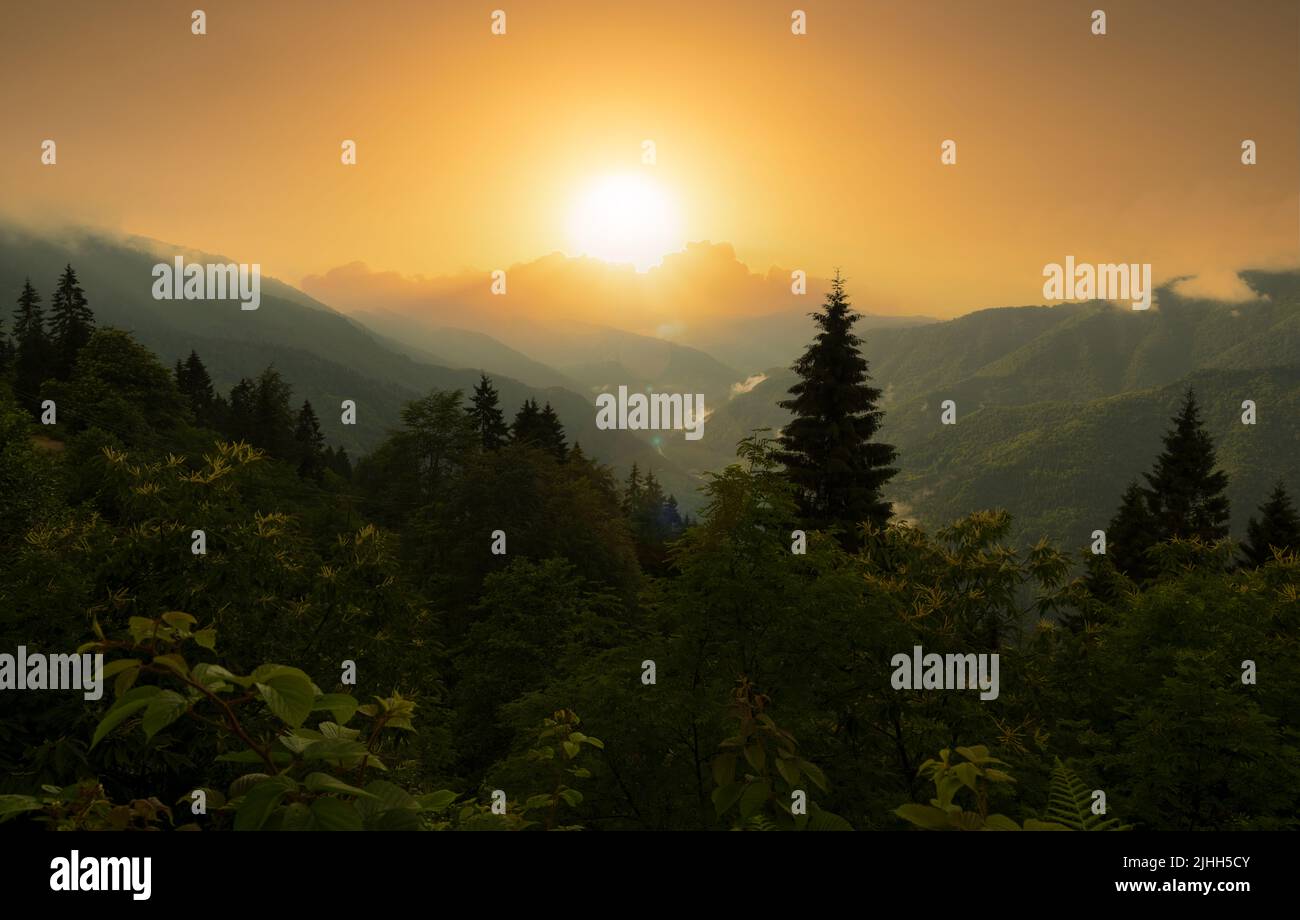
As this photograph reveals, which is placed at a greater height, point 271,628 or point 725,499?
point 725,499

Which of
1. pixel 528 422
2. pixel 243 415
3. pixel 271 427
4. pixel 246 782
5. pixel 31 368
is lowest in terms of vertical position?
pixel 246 782

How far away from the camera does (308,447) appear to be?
91.5 meters

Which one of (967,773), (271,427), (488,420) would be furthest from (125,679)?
(271,427)

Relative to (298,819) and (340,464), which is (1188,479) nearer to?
(298,819)

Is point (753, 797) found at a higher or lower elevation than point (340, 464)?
lower

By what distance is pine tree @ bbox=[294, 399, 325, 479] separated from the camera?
74688mm

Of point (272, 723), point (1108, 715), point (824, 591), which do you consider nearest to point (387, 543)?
point (272, 723)

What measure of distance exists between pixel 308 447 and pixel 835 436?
8175cm

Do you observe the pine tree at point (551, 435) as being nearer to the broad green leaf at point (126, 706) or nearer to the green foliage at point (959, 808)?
the green foliage at point (959, 808)

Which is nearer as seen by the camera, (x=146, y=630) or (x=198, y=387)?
(x=146, y=630)

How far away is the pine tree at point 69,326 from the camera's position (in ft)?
234

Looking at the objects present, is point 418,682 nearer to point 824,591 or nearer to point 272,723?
point 272,723
